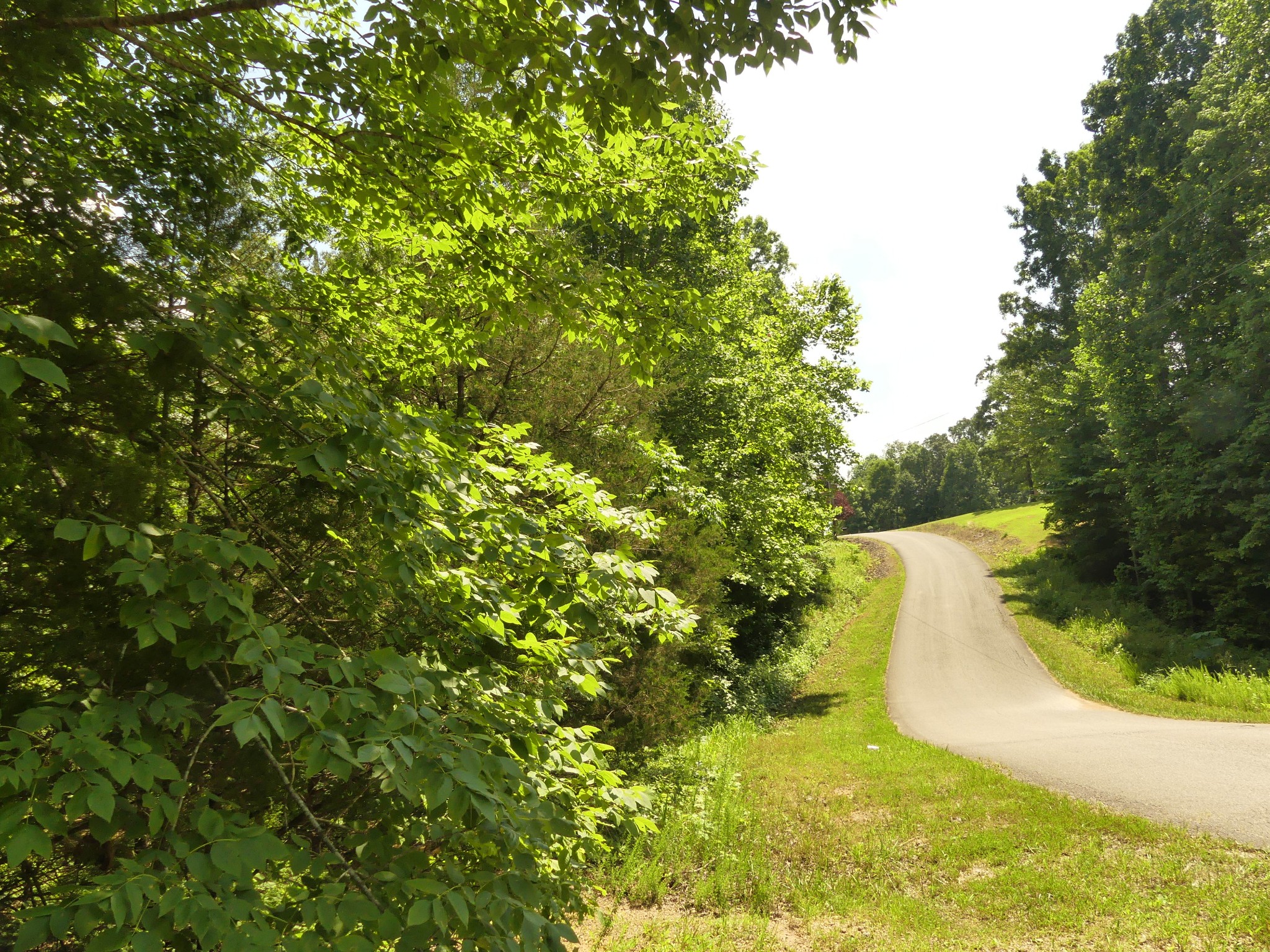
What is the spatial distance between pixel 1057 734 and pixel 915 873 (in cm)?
664

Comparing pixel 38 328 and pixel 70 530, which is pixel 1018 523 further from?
pixel 38 328

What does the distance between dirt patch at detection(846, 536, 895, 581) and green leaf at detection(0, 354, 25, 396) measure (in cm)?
3548

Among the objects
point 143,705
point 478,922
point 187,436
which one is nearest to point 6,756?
point 143,705

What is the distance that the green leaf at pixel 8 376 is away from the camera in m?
1.58

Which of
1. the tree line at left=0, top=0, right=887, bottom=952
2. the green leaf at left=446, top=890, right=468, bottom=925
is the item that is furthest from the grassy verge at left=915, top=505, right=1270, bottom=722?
the green leaf at left=446, top=890, right=468, bottom=925

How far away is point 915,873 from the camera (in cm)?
727

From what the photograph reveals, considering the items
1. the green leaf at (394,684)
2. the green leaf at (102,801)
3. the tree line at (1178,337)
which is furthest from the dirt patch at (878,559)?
the green leaf at (102,801)

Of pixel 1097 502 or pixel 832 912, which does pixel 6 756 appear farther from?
pixel 1097 502

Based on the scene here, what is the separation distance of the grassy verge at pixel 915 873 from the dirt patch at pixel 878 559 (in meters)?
25.5

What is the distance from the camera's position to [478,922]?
6.82 feet

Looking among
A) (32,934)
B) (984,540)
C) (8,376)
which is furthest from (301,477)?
(984,540)

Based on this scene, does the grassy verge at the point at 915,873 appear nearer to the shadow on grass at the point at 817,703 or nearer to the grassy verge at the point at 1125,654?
the shadow on grass at the point at 817,703

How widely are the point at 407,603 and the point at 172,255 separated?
2113mm

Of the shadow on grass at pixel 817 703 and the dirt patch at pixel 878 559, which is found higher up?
the dirt patch at pixel 878 559
